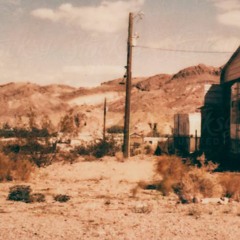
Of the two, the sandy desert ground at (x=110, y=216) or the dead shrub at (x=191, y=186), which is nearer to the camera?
the sandy desert ground at (x=110, y=216)

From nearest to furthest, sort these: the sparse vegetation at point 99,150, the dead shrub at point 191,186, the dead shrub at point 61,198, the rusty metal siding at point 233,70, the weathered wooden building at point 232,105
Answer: the dead shrub at point 61,198
the dead shrub at point 191,186
the weathered wooden building at point 232,105
the rusty metal siding at point 233,70
the sparse vegetation at point 99,150

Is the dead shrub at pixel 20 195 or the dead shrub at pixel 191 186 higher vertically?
the dead shrub at pixel 191 186

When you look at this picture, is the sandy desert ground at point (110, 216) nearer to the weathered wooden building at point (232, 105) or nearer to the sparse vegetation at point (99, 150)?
the weathered wooden building at point (232, 105)

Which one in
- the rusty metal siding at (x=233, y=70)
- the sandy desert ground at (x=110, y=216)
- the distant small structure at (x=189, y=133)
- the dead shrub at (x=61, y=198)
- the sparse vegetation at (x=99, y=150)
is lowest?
the sandy desert ground at (x=110, y=216)

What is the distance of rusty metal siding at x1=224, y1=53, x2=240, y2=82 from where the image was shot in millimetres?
20953

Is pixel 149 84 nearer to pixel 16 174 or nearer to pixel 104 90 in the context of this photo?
pixel 104 90

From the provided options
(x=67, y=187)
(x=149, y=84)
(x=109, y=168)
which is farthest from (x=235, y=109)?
(x=149, y=84)

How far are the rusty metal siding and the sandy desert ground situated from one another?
10552mm

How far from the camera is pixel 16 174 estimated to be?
13.9 meters

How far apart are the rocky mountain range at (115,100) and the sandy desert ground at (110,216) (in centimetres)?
4611

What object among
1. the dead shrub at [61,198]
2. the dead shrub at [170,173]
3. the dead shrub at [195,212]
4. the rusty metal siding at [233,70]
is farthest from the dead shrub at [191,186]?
the rusty metal siding at [233,70]

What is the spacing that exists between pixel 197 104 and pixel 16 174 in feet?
241

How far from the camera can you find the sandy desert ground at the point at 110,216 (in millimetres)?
7201

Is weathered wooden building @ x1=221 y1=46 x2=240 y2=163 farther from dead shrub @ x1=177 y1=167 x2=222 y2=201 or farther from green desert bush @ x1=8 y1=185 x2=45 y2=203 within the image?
green desert bush @ x1=8 y1=185 x2=45 y2=203
